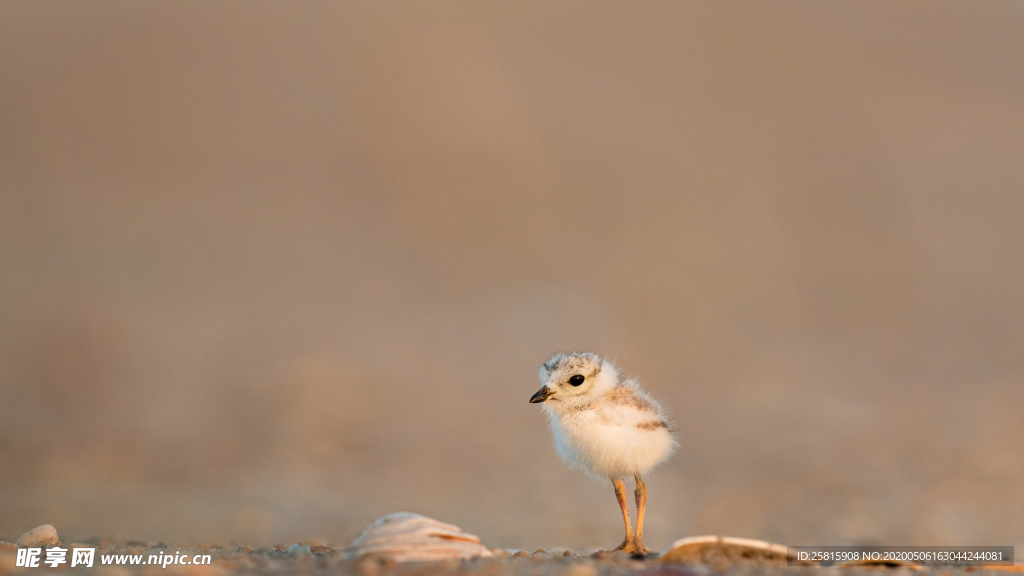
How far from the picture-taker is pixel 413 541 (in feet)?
8.46

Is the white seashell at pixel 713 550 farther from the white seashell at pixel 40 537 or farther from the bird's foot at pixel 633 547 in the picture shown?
the white seashell at pixel 40 537

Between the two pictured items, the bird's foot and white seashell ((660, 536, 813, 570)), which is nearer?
white seashell ((660, 536, 813, 570))

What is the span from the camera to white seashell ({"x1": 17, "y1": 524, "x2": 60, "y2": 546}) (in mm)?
3329

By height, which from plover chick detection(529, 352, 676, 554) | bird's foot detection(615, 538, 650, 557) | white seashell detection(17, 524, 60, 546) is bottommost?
bird's foot detection(615, 538, 650, 557)

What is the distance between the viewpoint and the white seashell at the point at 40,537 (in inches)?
131

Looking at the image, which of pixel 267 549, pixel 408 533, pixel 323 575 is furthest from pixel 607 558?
pixel 267 549

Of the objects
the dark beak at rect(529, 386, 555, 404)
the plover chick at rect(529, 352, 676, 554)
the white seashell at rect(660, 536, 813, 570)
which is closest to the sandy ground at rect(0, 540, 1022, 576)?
the white seashell at rect(660, 536, 813, 570)

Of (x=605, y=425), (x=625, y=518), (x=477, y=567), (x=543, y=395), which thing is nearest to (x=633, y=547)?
(x=625, y=518)

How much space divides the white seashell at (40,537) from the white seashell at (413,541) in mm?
1591

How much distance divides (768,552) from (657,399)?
51.6 inches

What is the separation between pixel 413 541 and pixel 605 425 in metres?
1.11

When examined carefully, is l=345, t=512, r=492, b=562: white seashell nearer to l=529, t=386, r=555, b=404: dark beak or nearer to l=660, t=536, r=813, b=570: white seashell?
l=660, t=536, r=813, b=570: white seashell

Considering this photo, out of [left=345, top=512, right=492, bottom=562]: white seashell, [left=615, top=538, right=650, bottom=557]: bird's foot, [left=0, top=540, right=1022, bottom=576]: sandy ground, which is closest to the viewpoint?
[left=0, top=540, right=1022, bottom=576]: sandy ground

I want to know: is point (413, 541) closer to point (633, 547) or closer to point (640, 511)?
point (633, 547)
